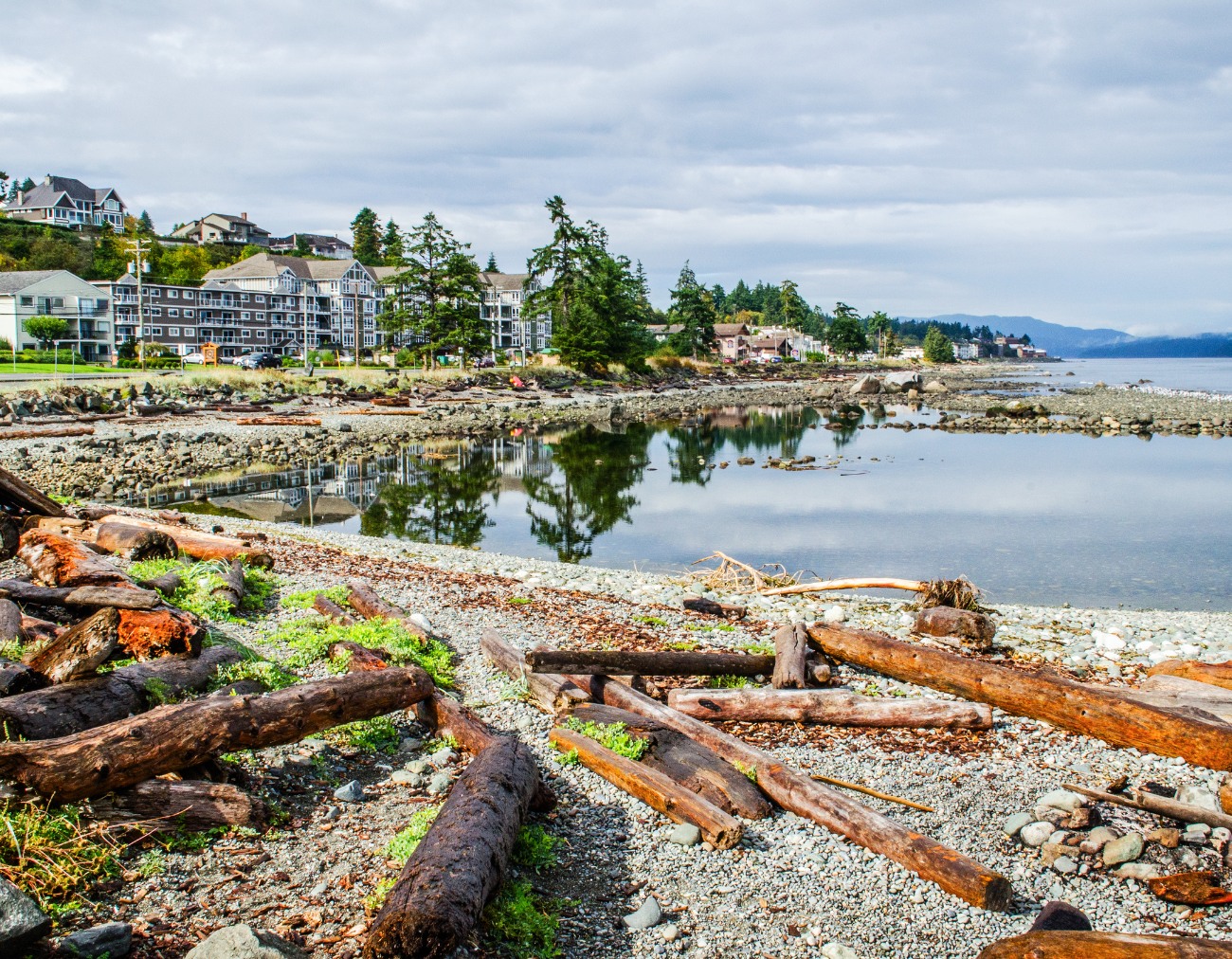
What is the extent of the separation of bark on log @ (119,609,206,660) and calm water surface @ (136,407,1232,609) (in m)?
12.1

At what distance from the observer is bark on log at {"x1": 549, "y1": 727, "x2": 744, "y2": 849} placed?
585 centimetres

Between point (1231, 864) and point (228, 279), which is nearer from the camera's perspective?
point (1231, 864)

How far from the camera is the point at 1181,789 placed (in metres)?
6.44

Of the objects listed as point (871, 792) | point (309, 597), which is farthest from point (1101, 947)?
point (309, 597)

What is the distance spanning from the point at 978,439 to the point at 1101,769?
45.6 m

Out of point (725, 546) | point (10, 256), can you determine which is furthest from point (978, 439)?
point (10, 256)

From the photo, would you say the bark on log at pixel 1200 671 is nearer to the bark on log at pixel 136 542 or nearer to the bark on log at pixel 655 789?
the bark on log at pixel 655 789

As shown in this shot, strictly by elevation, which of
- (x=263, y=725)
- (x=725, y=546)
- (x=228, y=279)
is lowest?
(x=725, y=546)

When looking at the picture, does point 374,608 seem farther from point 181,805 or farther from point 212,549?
point 181,805

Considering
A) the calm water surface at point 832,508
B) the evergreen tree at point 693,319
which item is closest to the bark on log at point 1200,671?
the calm water surface at point 832,508

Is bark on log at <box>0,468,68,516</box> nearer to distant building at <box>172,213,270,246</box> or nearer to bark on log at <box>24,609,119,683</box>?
bark on log at <box>24,609,119,683</box>

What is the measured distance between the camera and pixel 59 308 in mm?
81625

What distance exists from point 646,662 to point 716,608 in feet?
12.7

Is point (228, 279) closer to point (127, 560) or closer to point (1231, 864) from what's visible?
point (127, 560)
